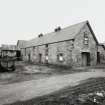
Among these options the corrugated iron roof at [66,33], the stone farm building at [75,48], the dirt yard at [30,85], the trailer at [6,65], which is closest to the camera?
the dirt yard at [30,85]

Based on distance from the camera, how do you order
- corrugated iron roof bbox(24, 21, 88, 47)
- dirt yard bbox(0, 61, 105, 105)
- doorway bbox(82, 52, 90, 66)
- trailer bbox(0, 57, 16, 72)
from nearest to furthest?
dirt yard bbox(0, 61, 105, 105)
trailer bbox(0, 57, 16, 72)
corrugated iron roof bbox(24, 21, 88, 47)
doorway bbox(82, 52, 90, 66)

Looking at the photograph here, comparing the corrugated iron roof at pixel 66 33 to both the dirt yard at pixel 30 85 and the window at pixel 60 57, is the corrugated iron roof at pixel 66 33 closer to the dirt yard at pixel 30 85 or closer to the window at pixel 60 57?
the window at pixel 60 57

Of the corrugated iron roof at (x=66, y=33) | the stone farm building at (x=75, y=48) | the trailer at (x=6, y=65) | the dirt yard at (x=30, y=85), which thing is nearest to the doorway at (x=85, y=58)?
the stone farm building at (x=75, y=48)

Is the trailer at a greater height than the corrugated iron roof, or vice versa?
the corrugated iron roof

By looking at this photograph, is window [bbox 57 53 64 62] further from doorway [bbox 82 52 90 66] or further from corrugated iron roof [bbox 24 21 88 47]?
doorway [bbox 82 52 90 66]

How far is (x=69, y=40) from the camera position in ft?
61.4

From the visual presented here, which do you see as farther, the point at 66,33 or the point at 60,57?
the point at 66,33

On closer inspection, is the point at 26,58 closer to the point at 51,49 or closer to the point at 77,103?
the point at 51,49

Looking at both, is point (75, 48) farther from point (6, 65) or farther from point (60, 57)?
point (6, 65)

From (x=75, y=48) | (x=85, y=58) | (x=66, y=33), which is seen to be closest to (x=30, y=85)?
(x=75, y=48)

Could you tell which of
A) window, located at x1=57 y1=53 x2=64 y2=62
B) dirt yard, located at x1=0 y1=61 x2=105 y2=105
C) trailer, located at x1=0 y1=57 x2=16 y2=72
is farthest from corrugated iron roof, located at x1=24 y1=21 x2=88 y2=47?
trailer, located at x1=0 y1=57 x2=16 y2=72

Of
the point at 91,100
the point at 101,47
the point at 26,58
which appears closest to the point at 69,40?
the point at 101,47

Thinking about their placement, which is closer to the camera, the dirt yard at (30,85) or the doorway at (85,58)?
the dirt yard at (30,85)

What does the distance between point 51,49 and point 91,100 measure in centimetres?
1808
